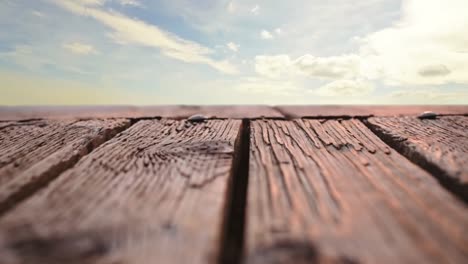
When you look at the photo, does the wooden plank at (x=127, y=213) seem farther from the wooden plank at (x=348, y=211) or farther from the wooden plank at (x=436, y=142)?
the wooden plank at (x=436, y=142)

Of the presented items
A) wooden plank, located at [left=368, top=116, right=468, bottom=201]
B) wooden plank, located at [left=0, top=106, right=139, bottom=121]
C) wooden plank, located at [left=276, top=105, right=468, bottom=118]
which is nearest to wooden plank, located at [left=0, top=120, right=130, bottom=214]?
wooden plank, located at [left=0, top=106, right=139, bottom=121]

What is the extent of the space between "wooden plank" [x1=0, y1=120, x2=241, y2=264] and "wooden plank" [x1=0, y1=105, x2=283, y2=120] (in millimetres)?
746

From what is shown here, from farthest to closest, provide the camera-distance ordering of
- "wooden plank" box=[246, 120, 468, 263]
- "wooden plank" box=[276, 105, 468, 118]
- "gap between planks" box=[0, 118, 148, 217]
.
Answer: "wooden plank" box=[276, 105, 468, 118], "gap between planks" box=[0, 118, 148, 217], "wooden plank" box=[246, 120, 468, 263]

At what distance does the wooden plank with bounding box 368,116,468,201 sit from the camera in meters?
0.86

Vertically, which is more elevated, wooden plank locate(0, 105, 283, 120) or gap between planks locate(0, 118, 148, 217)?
wooden plank locate(0, 105, 283, 120)

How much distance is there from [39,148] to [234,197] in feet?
2.52

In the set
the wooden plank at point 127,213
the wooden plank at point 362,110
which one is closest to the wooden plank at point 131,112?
the wooden plank at point 362,110

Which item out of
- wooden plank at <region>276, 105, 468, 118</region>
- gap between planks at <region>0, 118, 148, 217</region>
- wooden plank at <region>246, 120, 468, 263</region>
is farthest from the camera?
wooden plank at <region>276, 105, 468, 118</region>

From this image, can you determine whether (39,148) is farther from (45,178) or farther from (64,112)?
(64,112)

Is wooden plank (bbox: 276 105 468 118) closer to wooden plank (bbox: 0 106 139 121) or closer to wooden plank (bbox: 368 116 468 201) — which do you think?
wooden plank (bbox: 368 116 468 201)

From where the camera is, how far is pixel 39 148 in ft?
3.99

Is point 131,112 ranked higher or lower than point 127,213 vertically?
higher

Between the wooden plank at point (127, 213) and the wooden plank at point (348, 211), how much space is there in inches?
3.5

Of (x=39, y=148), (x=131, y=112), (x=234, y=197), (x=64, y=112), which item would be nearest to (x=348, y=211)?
(x=234, y=197)
